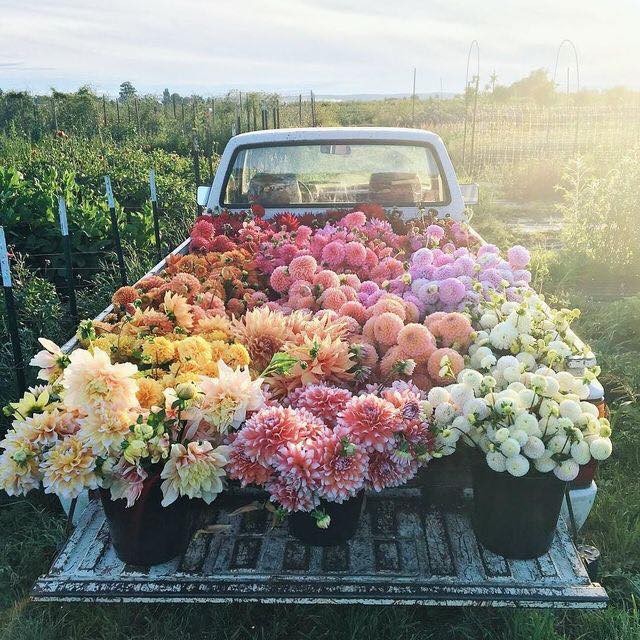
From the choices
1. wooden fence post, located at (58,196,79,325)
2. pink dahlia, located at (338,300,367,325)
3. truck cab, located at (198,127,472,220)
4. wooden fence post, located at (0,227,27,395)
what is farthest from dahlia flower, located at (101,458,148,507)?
truck cab, located at (198,127,472,220)

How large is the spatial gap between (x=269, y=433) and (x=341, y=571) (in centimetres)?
47

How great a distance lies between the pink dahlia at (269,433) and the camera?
201 centimetres

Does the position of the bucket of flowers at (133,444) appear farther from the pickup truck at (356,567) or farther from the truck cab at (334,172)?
the truck cab at (334,172)

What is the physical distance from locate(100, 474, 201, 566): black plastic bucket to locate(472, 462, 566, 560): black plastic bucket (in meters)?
0.97

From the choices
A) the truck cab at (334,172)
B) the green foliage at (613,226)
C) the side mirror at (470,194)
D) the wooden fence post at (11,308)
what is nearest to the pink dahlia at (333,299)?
the wooden fence post at (11,308)

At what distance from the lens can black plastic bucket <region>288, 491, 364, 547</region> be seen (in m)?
2.14

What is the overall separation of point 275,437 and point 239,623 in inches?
38.8

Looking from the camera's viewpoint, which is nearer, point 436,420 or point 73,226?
point 436,420

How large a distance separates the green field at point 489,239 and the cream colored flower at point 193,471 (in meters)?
0.78

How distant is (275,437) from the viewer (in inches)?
79.4

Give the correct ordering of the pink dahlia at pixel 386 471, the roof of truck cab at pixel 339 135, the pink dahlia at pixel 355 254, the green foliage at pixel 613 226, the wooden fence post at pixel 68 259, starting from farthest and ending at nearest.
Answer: the green foliage at pixel 613 226, the roof of truck cab at pixel 339 135, the wooden fence post at pixel 68 259, the pink dahlia at pixel 355 254, the pink dahlia at pixel 386 471

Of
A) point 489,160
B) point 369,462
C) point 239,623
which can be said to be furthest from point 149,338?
point 489,160

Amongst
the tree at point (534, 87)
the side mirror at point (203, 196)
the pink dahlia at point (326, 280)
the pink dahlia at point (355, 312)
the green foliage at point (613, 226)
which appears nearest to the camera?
the pink dahlia at point (355, 312)

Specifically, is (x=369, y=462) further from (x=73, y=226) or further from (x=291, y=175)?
(x=73, y=226)
